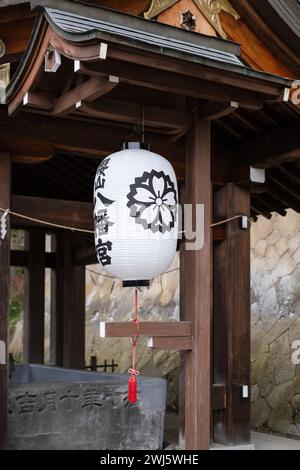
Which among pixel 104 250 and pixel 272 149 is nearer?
pixel 104 250

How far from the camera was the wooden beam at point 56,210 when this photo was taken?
661cm

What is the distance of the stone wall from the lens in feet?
35.4

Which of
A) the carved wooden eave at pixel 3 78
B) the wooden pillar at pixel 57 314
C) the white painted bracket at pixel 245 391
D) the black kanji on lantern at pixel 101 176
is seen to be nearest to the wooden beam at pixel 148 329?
the black kanji on lantern at pixel 101 176

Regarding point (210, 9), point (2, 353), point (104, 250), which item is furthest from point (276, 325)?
point (104, 250)

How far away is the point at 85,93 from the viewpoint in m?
4.89

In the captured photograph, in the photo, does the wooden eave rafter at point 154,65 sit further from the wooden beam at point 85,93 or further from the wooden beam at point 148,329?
the wooden beam at point 148,329

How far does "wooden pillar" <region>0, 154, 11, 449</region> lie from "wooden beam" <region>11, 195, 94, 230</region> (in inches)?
10.3

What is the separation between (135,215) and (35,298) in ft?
20.1

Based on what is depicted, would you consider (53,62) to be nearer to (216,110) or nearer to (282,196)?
(216,110)

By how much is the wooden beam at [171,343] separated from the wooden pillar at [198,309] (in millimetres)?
57

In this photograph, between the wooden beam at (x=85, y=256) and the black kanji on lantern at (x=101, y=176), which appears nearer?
the black kanji on lantern at (x=101, y=176)

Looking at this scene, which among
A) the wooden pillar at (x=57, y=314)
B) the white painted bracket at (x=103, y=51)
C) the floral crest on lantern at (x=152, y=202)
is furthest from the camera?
the wooden pillar at (x=57, y=314)

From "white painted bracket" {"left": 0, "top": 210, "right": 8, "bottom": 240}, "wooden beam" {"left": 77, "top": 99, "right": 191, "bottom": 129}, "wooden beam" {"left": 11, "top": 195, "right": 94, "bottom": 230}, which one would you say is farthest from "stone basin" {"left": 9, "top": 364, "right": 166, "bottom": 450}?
"wooden beam" {"left": 77, "top": 99, "right": 191, "bottom": 129}
